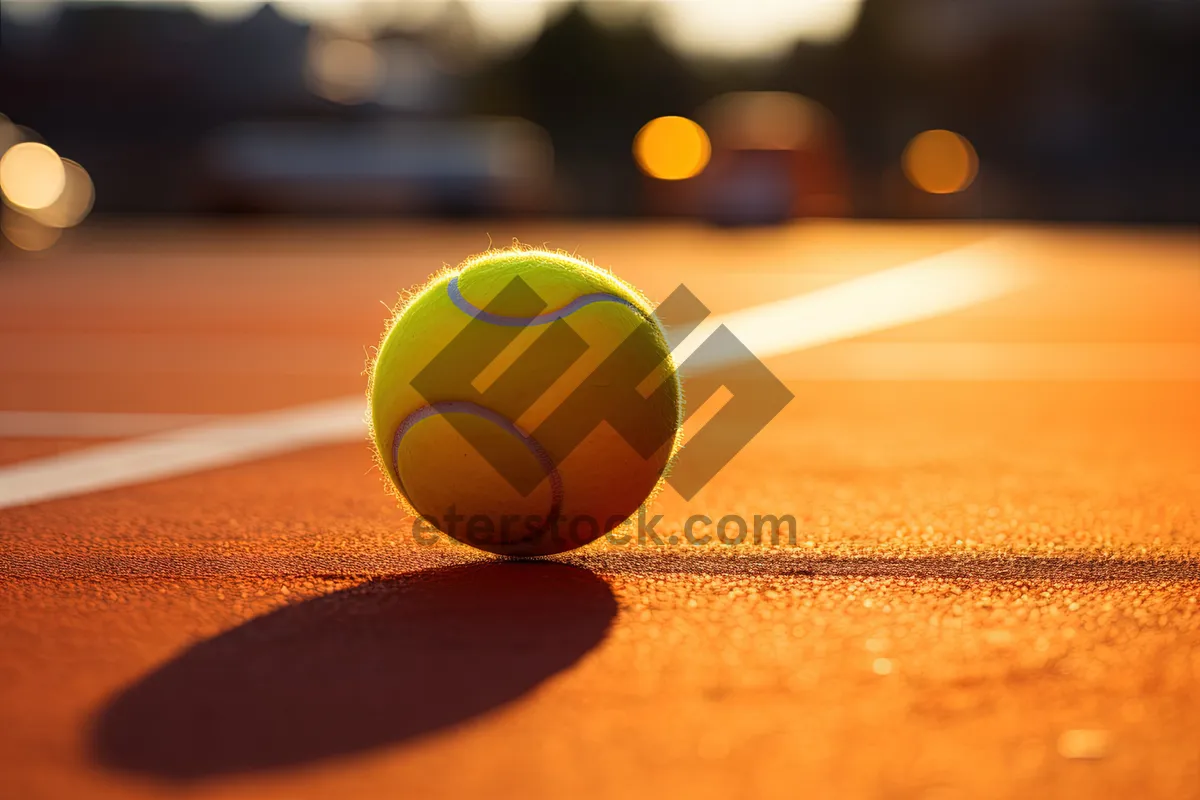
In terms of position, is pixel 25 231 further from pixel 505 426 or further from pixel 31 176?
pixel 505 426

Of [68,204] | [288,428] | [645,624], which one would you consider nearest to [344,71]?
Answer: [68,204]

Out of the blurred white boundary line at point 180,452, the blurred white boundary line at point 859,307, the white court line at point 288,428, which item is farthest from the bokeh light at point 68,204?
the blurred white boundary line at point 180,452

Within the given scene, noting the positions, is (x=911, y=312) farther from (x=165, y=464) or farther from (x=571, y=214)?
(x=571, y=214)

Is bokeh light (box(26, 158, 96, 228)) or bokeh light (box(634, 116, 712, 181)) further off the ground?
bokeh light (box(634, 116, 712, 181))

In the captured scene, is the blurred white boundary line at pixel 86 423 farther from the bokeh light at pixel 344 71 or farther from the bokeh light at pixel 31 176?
the bokeh light at pixel 344 71

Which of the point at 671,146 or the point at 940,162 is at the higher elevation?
the point at 671,146

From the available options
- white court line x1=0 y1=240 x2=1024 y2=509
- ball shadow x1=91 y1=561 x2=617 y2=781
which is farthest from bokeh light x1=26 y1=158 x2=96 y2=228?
ball shadow x1=91 y1=561 x2=617 y2=781

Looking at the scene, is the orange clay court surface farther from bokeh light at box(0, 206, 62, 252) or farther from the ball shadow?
bokeh light at box(0, 206, 62, 252)
